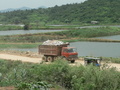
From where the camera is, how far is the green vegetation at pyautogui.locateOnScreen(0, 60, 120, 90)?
13023mm

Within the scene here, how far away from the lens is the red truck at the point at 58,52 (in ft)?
84.0

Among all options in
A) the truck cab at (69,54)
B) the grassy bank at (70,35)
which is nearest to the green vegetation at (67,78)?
the truck cab at (69,54)

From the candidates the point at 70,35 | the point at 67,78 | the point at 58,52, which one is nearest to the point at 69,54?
the point at 58,52

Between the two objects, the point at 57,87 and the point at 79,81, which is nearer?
the point at 79,81

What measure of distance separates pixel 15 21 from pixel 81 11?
33.6 metres

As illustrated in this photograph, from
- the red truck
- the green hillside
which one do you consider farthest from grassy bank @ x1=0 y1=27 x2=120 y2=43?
the green hillside

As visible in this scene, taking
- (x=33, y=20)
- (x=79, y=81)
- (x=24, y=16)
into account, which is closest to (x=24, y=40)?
(x=79, y=81)

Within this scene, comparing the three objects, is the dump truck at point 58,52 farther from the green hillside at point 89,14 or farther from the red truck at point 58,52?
the green hillside at point 89,14

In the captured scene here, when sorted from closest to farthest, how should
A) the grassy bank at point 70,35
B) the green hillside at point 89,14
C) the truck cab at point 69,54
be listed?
the truck cab at point 69,54 < the grassy bank at point 70,35 < the green hillside at point 89,14

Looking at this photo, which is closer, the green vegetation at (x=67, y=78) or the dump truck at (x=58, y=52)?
the green vegetation at (x=67, y=78)

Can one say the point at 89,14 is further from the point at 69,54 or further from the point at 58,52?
the point at 69,54

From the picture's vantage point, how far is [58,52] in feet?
86.7

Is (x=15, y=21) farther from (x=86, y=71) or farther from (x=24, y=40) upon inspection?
(x=86, y=71)

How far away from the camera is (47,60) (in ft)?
88.0
